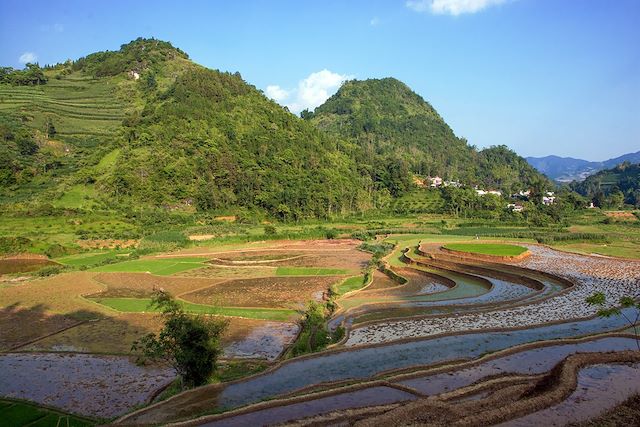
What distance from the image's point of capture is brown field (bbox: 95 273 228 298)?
31688mm

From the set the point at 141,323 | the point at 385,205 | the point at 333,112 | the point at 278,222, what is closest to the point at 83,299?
the point at 141,323

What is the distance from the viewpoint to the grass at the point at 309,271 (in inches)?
1501

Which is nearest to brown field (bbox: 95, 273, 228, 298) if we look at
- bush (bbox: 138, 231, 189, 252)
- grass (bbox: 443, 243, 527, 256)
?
bush (bbox: 138, 231, 189, 252)

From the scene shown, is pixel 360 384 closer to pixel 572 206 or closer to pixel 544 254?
pixel 544 254

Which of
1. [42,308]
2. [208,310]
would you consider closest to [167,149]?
[42,308]

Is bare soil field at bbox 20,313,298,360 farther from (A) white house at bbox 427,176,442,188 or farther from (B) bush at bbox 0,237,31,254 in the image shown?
(A) white house at bbox 427,176,442,188

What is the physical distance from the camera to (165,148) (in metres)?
82.5

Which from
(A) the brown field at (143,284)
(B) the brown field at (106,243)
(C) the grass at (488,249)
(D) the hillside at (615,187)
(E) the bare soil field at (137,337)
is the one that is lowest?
(E) the bare soil field at (137,337)

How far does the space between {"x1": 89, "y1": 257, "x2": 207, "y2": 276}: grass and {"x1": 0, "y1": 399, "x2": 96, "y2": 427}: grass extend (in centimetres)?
2501

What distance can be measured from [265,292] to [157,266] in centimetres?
1636

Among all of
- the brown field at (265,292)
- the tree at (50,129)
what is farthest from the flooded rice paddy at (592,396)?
the tree at (50,129)

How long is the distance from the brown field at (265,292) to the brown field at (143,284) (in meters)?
1.58

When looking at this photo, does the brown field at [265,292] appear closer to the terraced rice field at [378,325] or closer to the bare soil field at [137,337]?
the terraced rice field at [378,325]

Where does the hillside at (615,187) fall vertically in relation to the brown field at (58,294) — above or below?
above
